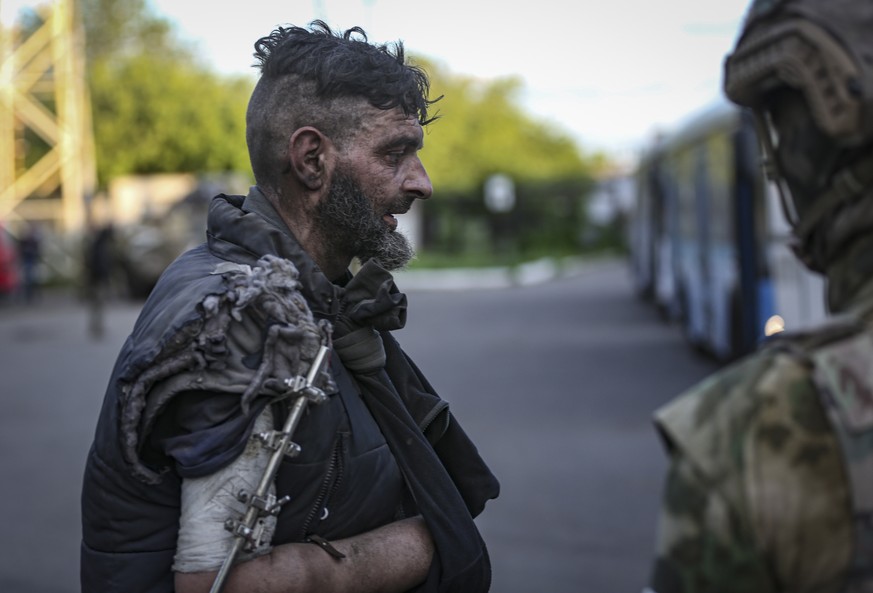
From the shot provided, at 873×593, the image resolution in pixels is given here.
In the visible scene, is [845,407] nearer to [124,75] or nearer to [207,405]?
[207,405]

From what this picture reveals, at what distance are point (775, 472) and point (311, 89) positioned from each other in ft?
4.21

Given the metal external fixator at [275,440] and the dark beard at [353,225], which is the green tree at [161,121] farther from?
the metal external fixator at [275,440]

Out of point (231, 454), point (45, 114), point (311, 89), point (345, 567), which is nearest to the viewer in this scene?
point (231, 454)

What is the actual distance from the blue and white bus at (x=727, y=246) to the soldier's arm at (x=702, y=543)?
6.43 metres

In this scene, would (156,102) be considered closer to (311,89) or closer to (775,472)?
(311,89)

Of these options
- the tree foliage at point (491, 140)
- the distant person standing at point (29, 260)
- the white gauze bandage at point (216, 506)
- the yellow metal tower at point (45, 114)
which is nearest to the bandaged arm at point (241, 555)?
the white gauze bandage at point (216, 506)

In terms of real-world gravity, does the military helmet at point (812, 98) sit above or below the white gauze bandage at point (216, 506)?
above

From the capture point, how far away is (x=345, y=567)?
2.13 metres

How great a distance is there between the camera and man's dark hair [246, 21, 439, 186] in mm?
2350

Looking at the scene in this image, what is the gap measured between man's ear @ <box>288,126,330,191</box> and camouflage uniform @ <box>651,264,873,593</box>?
3.66 feet

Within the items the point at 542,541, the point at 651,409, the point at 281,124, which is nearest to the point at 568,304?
the point at 651,409

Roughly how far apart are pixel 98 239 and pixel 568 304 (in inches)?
386

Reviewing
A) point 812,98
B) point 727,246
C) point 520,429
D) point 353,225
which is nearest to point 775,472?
point 812,98

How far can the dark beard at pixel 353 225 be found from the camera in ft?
7.87
